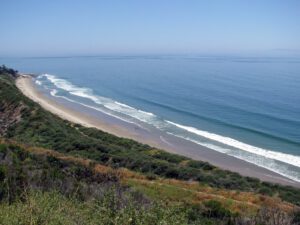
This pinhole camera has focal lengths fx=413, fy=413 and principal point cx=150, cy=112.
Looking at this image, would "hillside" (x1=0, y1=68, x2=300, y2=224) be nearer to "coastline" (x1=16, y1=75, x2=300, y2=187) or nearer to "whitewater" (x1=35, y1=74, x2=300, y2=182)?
Answer: "coastline" (x1=16, y1=75, x2=300, y2=187)

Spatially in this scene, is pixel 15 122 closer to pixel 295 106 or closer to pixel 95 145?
pixel 95 145

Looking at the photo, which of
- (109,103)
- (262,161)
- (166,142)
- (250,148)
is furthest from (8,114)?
(262,161)

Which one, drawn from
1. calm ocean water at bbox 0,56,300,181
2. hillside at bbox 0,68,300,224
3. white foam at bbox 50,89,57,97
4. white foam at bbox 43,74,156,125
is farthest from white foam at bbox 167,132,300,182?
white foam at bbox 50,89,57,97

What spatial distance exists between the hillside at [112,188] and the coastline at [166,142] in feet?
16.8

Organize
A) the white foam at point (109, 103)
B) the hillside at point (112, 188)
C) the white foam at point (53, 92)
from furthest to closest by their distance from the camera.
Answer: the white foam at point (53, 92)
the white foam at point (109, 103)
the hillside at point (112, 188)

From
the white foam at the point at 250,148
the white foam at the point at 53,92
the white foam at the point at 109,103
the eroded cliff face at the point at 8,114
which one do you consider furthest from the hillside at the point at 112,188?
the white foam at the point at 53,92

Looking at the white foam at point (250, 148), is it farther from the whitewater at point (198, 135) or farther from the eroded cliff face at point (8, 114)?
the eroded cliff face at point (8, 114)

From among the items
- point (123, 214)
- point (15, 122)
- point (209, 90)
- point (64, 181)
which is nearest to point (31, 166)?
point (64, 181)

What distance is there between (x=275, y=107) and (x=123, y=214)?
58644 mm

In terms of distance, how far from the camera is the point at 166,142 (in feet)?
158

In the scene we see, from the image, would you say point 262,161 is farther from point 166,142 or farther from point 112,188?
point 112,188

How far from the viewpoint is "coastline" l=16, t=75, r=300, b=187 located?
38.0 metres

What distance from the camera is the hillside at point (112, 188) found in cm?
995

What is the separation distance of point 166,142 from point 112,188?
121 ft
